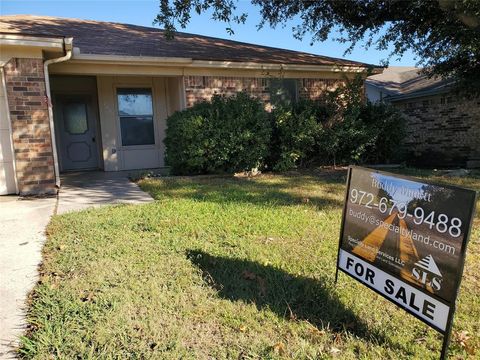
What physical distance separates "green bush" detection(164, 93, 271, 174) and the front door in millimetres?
3883

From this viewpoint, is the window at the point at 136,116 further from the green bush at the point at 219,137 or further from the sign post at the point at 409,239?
the sign post at the point at 409,239

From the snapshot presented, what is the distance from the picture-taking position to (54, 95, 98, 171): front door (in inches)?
452

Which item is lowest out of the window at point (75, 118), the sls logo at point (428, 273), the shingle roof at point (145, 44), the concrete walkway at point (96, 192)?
the concrete walkway at point (96, 192)

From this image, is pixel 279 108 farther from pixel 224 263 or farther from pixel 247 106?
pixel 224 263

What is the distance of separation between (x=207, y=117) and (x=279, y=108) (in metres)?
1.96

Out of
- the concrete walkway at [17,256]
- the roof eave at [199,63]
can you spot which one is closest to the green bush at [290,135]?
the roof eave at [199,63]

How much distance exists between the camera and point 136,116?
11.2m

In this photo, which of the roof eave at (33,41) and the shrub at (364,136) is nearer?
the roof eave at (33,41)

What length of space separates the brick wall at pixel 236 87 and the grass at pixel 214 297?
5.72 m

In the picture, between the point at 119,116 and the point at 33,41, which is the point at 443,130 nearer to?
the point at 119,116

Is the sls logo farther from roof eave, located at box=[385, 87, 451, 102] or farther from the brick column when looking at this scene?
roof eave, located at box=[385, 87, 451, 102]

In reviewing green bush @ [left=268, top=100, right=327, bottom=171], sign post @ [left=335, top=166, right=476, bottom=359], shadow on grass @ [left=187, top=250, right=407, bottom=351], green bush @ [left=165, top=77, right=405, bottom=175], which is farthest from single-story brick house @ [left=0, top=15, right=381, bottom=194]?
sign post @ [left=335, top=166, right=476, bottom=359]

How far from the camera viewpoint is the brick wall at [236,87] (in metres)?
10.3

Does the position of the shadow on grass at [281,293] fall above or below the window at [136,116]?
below
